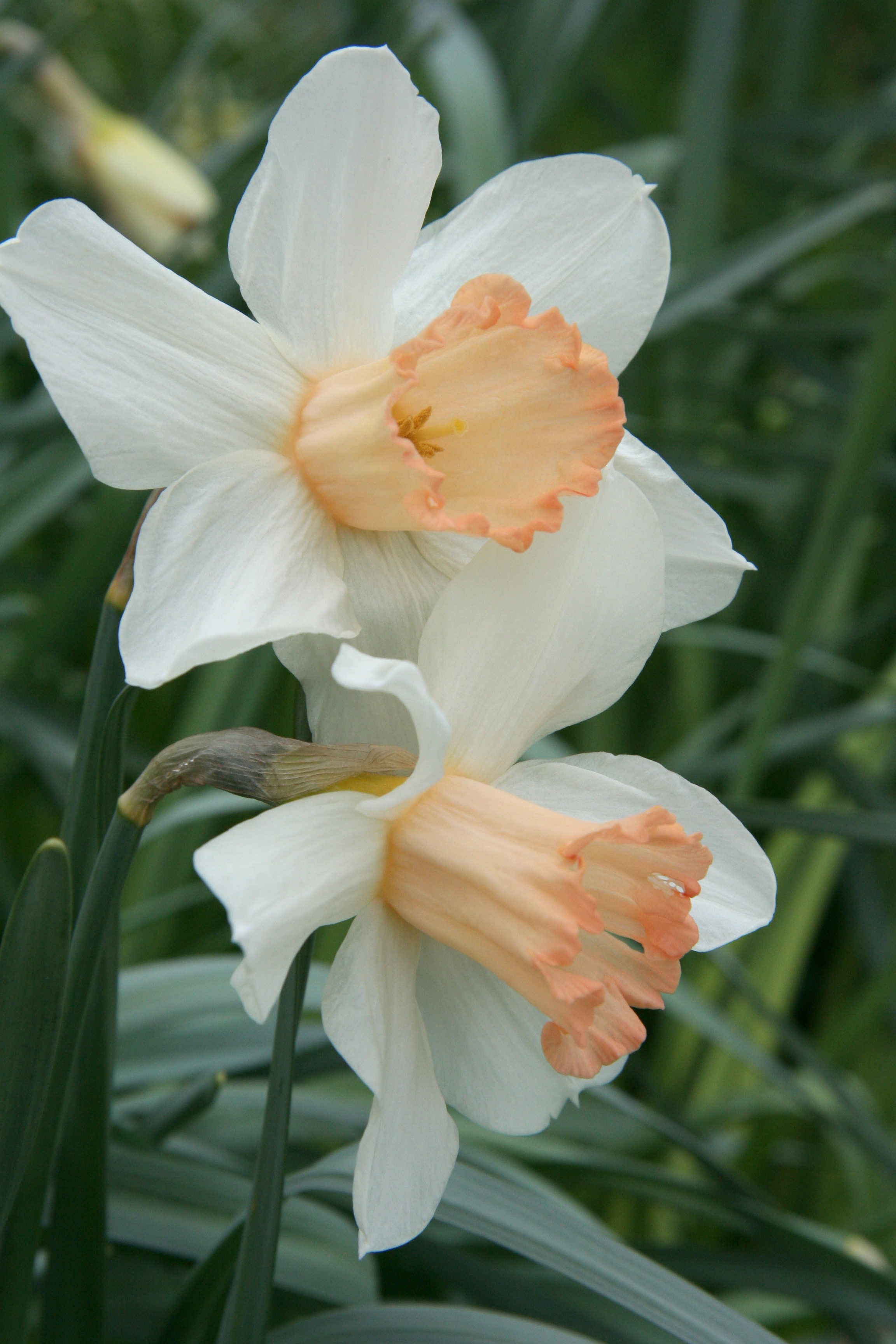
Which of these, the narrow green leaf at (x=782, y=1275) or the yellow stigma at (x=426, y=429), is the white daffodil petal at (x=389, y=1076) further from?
the narrow green leaf at (x=782, y=1275)

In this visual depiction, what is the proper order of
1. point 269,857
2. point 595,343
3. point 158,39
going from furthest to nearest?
point 158,39 → point 595,343 → point 269,857

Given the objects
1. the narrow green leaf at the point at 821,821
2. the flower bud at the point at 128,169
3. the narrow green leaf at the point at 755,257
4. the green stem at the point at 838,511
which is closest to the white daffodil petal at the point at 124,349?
the narrow green leaf at the point at 821,821

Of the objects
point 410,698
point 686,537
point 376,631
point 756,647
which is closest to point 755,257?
point 756,647

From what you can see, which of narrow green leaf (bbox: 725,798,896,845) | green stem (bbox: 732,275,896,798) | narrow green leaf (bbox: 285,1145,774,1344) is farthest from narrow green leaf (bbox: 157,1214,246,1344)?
green stem (bbox: 732,275,896,798)

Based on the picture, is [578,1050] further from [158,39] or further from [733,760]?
[158,39]

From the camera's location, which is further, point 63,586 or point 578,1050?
point 63,586

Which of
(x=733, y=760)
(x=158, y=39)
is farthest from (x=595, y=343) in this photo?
(x=158, y=39)

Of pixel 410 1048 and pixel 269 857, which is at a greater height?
pixel 269 857

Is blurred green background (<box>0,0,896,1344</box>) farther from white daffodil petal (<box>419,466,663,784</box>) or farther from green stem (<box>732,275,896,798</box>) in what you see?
white daffodil petal (<box>419,466,663,784</box>)
